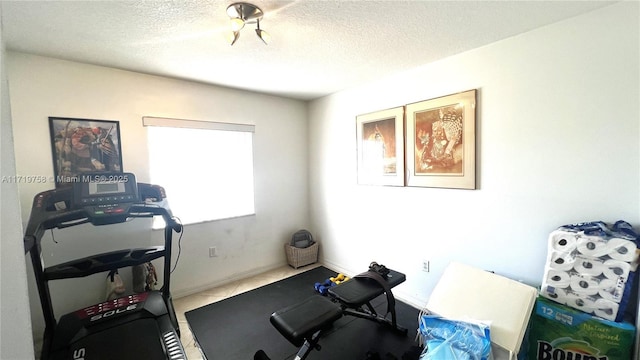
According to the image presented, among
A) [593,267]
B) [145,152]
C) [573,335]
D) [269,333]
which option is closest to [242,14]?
[145,152]

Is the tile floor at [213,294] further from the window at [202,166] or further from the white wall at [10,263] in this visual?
the white wall at [10,263]

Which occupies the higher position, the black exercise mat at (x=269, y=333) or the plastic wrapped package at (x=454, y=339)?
the plastic wrapped package at (x=454, y=339)

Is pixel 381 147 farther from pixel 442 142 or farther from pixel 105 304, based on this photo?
pixel 105 304

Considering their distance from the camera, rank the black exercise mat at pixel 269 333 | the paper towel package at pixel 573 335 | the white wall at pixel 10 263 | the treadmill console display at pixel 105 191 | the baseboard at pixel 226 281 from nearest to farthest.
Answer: the white wall at pixel 10 263 < the paper towel package at pixel 573 335 < the treadmill console display at pixel 105 191 < the black exercise mat at pixel 269 333 < the baseboard at pixel 226 281

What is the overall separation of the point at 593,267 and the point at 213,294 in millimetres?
3096

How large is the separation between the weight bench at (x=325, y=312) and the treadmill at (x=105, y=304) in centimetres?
76

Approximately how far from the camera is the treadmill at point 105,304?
1.64m

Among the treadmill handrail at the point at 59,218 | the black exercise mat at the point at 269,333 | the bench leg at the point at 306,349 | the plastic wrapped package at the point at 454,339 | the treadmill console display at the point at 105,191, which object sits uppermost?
the treadmill console display at the point at 105,191

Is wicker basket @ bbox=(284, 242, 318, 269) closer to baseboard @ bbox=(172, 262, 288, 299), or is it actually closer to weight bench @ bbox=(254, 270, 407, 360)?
baseboard @ bbox=(172, 262, 288, 299)

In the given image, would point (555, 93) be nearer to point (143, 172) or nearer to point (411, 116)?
point (411, 116)

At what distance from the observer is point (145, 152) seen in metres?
2.48

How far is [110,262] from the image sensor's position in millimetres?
1897

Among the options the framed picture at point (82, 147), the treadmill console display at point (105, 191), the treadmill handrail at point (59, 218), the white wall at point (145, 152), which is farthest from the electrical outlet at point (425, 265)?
the framed picture at point (82, 147)

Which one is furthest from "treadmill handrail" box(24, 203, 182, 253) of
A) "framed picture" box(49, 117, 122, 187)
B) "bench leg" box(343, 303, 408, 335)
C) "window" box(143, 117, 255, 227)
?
"bench leg" box(343, 303, 408, 335)
